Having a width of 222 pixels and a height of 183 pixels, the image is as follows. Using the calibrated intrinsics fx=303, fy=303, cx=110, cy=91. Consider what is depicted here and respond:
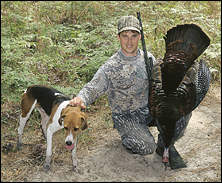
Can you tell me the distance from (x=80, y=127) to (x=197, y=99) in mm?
1730

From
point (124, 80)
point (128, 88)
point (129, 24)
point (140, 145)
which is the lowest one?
point (140, 145)

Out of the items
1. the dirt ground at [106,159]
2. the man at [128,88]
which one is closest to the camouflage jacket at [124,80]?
the man at [128,88]

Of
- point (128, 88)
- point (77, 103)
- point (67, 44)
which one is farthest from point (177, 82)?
point (67, 44)

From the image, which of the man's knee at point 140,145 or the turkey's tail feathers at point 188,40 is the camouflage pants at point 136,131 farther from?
the turkey's tail feathers at point 188,40

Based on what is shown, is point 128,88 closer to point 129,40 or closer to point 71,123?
point 129,40

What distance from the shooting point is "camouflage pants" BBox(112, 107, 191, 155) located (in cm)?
442

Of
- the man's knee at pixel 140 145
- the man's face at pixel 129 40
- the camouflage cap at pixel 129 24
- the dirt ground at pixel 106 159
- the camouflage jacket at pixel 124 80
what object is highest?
the camouflage cap at pixel 129 24

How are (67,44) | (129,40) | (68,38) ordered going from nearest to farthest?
(129,40) → (67,44) → (68,38)

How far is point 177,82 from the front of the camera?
3871 millimetres

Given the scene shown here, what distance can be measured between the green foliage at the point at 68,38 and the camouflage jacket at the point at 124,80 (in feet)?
3.15

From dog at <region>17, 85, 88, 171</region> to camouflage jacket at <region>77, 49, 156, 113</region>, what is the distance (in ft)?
2.12

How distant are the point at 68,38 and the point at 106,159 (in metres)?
3.89

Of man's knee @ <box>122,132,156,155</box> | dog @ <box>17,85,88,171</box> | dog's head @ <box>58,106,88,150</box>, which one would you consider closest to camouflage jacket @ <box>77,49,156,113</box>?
man's knee @ <box>122,132,156,155</box>

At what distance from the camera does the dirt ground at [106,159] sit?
3.99 m
